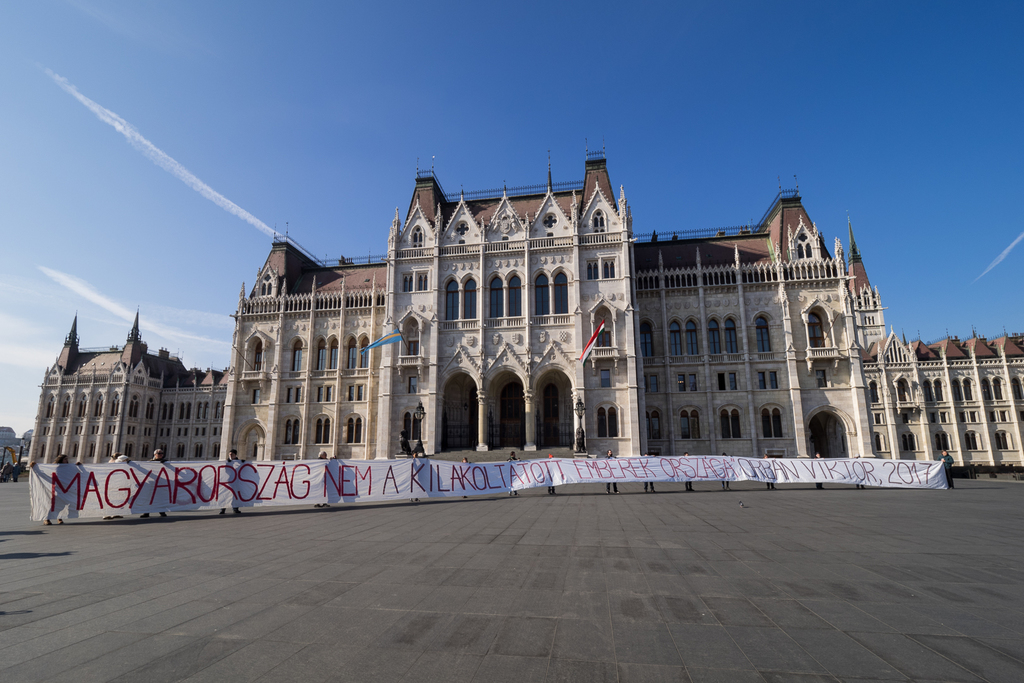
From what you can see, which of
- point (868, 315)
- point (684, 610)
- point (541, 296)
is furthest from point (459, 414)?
point (868, 315)

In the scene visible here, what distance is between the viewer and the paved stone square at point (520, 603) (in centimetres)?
407

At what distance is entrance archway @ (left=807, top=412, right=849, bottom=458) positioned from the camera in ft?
125

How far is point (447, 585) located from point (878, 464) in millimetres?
24646

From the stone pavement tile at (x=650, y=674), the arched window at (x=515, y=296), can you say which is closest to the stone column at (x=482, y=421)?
the arched window at (x=515, y=296)

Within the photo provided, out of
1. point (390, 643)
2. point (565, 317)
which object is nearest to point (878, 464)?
point (565, 317)

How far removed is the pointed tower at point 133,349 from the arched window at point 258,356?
39.1 metres

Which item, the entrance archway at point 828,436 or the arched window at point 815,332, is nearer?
the entrance archway at point 828,436

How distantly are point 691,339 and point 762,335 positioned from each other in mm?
5465

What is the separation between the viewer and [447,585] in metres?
6.53

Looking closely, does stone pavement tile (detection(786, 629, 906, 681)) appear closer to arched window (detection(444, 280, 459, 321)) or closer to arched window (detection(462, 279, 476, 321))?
arched window (detection(462, 279, 476, 321))

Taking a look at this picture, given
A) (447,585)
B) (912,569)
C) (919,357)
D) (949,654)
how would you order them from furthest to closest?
(919,357) → (912,569) → (447,585) → (949,654)

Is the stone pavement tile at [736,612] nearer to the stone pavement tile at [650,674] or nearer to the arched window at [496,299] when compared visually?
the stone pavement tile at [650,674]

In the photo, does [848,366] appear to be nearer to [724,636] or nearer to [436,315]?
[436,315]

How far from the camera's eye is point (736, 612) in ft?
17.7
